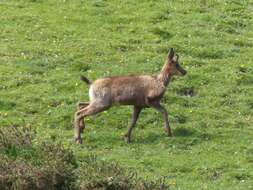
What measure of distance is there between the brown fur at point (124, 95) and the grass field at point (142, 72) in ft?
1.54

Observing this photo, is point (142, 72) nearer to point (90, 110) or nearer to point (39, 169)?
point (90, 110)

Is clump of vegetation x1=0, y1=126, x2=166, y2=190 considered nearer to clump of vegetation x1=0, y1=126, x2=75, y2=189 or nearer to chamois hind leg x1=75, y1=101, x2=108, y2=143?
clump of vegetation x1=0, y1=126, x2=75, y2=189

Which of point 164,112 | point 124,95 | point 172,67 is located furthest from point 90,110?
point 172,67

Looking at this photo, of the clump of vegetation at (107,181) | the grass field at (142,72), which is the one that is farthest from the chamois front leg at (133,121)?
the clump of vegetation at (107,181)

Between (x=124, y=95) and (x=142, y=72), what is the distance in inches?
155

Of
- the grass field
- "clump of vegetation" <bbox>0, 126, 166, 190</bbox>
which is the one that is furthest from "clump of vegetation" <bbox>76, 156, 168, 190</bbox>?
the grass field

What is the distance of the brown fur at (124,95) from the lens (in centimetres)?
1908

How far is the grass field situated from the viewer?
18062 millimetres

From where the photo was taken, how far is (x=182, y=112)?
819 inches

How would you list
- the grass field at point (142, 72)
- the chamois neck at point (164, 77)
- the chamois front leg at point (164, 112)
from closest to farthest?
the grass field at point (142, 72) < the chamois front leg at point (164, 112) < the chamois neck at point (164, 77)

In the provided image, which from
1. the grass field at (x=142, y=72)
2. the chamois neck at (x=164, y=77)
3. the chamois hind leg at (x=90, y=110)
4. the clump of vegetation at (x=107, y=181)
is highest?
the clump of vegetation at (x=107, y=181)

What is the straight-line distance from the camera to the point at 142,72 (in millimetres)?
23109

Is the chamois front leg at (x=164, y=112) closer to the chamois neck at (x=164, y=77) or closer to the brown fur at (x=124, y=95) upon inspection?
the brown fur at (x=124, y=95)

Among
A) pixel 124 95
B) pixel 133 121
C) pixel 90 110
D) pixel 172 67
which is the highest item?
pixel 172 67
